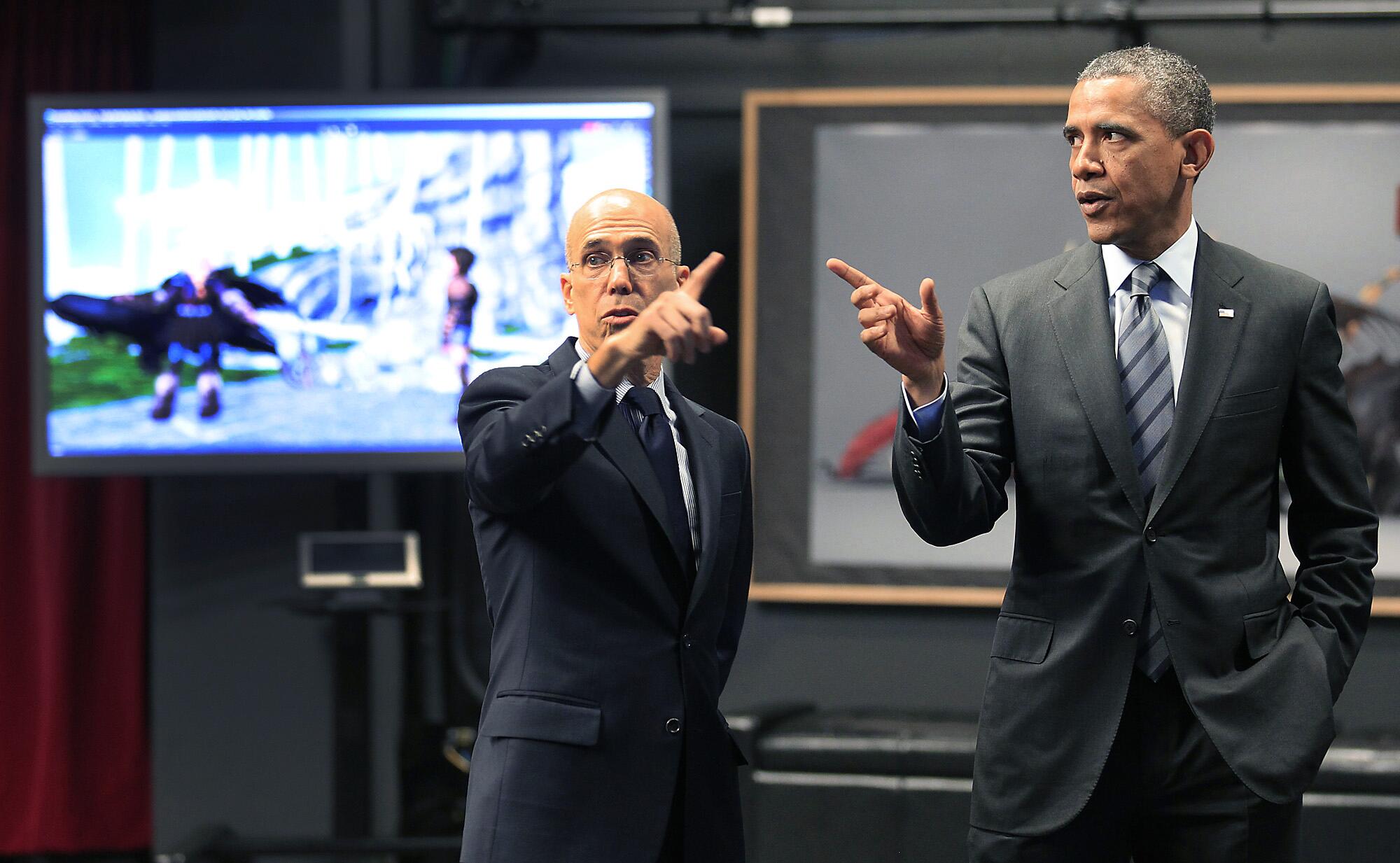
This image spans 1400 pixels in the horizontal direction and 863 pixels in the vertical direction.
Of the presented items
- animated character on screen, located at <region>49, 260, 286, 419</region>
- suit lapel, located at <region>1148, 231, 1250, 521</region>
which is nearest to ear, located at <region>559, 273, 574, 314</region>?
suit lapel, located at <region>1148, 231, 1250, 521</region>

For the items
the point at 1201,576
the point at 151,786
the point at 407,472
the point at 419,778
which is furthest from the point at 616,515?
the point at 151,786

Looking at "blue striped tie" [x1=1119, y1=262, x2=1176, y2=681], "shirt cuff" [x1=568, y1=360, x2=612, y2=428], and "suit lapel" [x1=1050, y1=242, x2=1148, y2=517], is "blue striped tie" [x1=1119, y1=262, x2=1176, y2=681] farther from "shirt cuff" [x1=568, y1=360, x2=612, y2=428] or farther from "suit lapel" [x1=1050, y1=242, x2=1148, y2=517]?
"shirt cuff" [x1=568, y1=360, x2=612, y2=428]

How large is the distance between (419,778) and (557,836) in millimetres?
2786

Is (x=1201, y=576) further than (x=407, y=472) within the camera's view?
No

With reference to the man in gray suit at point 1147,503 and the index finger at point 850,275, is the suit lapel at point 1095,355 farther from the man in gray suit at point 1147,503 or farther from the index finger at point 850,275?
the index finger at point 850,275

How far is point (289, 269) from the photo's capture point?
389 centimetres

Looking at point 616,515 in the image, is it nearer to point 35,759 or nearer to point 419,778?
point 419,778

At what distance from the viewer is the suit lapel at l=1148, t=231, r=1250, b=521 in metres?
1.71

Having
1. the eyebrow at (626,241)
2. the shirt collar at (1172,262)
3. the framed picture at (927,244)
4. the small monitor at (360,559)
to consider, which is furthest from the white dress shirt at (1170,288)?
the small monitor at (360,559)

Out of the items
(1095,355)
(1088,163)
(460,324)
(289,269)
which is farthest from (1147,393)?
(289,269)

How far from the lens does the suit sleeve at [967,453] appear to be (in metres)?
1.70

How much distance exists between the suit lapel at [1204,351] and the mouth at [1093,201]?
0.16m

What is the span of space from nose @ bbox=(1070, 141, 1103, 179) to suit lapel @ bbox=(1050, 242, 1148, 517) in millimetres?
153

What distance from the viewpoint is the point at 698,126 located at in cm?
421
